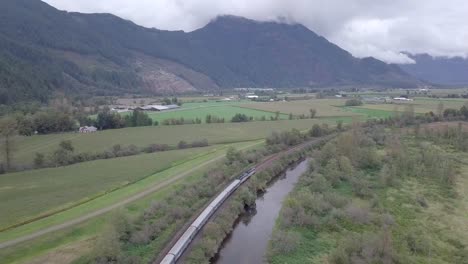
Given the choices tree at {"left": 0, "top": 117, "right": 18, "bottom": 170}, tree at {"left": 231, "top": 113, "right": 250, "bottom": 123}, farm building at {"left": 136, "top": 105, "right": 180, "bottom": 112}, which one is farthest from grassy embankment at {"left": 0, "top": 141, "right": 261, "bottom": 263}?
farm building at {"left": 136, "top": 105, "right": 180, "bottom": 112}

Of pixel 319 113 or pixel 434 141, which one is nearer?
pixel 434 141

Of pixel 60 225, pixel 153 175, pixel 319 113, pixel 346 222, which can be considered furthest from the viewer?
pixel 319 113

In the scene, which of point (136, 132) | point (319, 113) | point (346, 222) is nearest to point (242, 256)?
point (346, 222)

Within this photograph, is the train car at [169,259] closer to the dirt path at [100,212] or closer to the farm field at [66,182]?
the dirt path at [100,212]

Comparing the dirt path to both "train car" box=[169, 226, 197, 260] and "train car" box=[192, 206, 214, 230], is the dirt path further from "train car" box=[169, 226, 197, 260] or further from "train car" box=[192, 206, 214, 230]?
"train car" box=[169, 226, 197, 260]

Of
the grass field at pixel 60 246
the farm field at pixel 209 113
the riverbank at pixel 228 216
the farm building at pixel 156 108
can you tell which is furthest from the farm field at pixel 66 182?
the farm building at pixel 156 108

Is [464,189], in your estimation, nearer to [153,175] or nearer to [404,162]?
[404,162]

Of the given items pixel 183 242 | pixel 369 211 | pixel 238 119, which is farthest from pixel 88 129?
pixel 369 211
